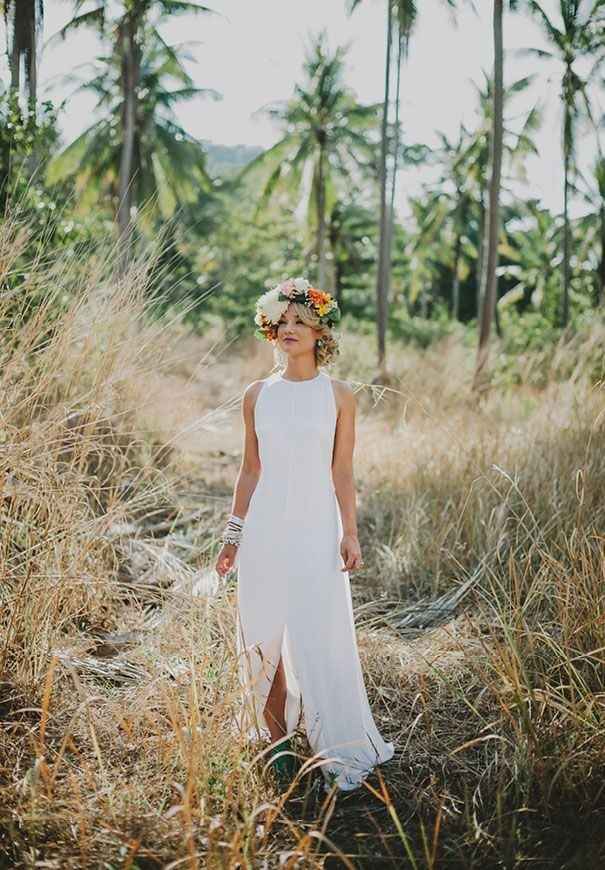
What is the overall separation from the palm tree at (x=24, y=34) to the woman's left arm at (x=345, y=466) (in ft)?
13.2

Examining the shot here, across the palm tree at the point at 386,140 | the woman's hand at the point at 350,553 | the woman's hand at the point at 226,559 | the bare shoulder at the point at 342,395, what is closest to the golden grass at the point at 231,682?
the woman's hand at the point at 226,559

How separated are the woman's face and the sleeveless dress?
0.45 ft

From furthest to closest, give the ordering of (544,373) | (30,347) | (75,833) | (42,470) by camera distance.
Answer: (544,373)
(30,347)
(42,470)
(75,833)

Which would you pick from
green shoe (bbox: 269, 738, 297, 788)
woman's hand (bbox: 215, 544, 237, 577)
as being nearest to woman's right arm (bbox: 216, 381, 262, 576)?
woman's hand (bbox: 215, 544, 237, 577)

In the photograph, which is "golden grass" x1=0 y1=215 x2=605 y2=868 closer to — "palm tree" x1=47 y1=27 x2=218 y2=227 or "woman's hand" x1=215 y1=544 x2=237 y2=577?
"woman's hand" x1=215 y1=544 x2=237 y2=577

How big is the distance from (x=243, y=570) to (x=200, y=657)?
593 millimetres

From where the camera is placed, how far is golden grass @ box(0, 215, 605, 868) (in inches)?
94.3

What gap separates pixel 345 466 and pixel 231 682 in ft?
2.88

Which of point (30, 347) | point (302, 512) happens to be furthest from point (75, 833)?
point (30, 347)

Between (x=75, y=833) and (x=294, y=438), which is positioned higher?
(x=294, y=438)

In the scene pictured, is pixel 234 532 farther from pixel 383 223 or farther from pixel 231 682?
pixel 383 223

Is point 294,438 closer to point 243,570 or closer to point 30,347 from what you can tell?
point 243,570

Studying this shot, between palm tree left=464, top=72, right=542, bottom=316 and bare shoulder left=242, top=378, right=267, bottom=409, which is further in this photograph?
palm tree left=464, top=72, right=542, bottom=316

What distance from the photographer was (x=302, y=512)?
9.71 feet
